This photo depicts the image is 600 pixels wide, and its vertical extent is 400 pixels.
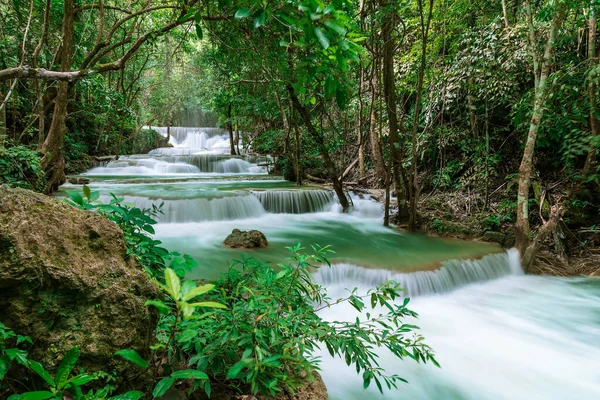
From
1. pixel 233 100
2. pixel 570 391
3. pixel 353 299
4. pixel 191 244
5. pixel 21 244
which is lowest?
pixel 570 391

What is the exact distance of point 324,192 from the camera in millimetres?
9023

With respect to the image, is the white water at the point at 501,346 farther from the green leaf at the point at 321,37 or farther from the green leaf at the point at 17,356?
the green leaf at the point at 321,37

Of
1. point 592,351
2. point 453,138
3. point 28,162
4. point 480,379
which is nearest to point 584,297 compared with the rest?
point 592,351

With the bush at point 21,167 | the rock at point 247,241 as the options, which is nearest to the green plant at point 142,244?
the rock at point 247,241

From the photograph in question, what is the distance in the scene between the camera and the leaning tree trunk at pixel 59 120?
17.5ft

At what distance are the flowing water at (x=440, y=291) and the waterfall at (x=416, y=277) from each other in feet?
0.05

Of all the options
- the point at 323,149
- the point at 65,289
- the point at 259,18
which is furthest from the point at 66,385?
the point at 323,149

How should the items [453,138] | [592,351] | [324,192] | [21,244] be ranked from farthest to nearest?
[324,192] → [453,138] → [592,351] → [21,244]

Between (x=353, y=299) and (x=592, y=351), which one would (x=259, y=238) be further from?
(x=592, y=351)

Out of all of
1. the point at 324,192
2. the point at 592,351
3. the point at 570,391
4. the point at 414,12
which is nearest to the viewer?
the point at 570,391

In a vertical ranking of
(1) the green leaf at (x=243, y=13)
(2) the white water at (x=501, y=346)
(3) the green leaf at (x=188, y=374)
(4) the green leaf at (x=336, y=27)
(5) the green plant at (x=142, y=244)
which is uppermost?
(1) the green leaf at (x=243, y=13)

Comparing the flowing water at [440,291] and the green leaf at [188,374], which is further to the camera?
the flowing water at [440,291]

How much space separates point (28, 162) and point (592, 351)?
344 inches

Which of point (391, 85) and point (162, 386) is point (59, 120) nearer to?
point (391, 85)
